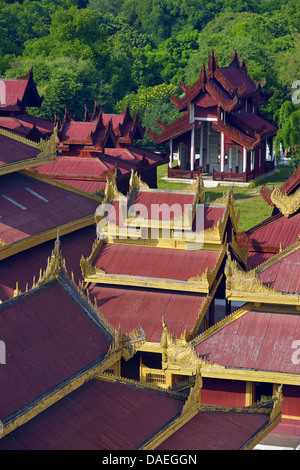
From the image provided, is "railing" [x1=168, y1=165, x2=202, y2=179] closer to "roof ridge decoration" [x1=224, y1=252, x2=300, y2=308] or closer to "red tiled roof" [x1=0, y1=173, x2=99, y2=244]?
"red tiled roof" [x1=0, y1=173, x2=99, y2=244]

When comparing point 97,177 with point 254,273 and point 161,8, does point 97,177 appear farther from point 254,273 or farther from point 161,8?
point 161,8

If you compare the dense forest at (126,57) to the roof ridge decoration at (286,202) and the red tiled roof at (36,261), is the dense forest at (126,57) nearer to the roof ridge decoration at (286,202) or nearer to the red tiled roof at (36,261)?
the red tiled roof at (36,261)

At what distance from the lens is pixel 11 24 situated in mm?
91125

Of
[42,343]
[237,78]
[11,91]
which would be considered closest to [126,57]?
[237,78]

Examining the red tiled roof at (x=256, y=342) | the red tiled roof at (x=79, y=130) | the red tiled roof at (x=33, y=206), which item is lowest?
the red tiled roof at (x=256, y=342)

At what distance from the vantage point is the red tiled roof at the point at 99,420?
1672 cm

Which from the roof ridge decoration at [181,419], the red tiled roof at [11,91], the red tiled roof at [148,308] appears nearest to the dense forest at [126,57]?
the red tiled roof at [11,91]

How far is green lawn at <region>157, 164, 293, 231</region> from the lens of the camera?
47.6 m

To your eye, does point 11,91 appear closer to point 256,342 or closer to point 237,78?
point 237,78

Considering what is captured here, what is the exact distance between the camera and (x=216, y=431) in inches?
728

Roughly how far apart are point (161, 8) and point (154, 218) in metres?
98.9

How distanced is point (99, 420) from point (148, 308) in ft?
25.8

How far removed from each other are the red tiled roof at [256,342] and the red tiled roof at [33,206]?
6.98 metres

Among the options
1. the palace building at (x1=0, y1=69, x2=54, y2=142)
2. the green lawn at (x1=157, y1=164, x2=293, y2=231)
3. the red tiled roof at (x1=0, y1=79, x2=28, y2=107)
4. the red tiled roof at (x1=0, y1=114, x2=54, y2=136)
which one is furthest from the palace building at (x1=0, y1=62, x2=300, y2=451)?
the red tiled roof at (x1=0, y1=79, x2=28, y2=107)
